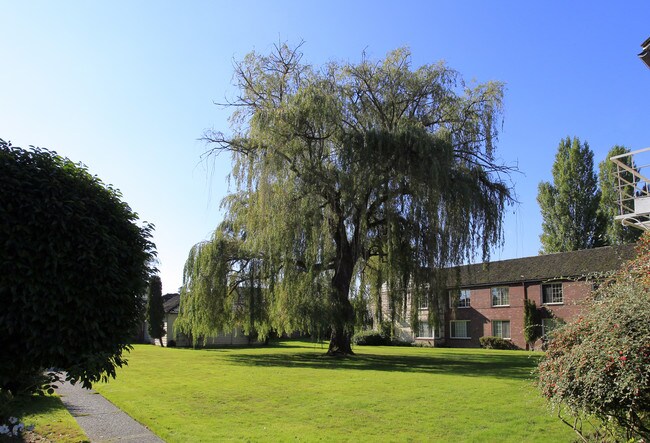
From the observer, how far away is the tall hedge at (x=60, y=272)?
5660mm

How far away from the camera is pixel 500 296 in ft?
127

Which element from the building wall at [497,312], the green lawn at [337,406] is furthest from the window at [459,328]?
the green lawn at [337,406]

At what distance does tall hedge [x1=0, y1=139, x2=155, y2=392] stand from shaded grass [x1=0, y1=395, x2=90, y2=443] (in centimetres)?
97

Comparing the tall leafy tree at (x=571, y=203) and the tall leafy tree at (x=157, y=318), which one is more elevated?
the tall leafy tree at (x=571, y=203)

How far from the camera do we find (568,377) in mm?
5195

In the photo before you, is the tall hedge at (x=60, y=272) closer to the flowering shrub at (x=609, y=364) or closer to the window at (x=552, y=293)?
the flowering shrub at (x=609, y=364)

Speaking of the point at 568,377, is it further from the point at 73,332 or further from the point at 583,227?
the point at 583,227

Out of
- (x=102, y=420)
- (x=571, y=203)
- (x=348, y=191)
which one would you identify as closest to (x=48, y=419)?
(x=102, y=420)

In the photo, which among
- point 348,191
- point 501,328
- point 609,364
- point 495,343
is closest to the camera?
point 609,364

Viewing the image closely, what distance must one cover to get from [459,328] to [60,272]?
3881cm

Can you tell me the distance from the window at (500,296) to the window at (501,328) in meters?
1.29

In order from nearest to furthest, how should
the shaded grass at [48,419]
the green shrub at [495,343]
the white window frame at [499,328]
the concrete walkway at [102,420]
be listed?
the shaded grass at [48,419] → the concrete walkway at [102,420] → the green shrub at [495,343] → the white window frame at [499,328]

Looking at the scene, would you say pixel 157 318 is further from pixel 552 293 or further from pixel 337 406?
pixel 337 406

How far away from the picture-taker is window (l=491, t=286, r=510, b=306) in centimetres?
3825
